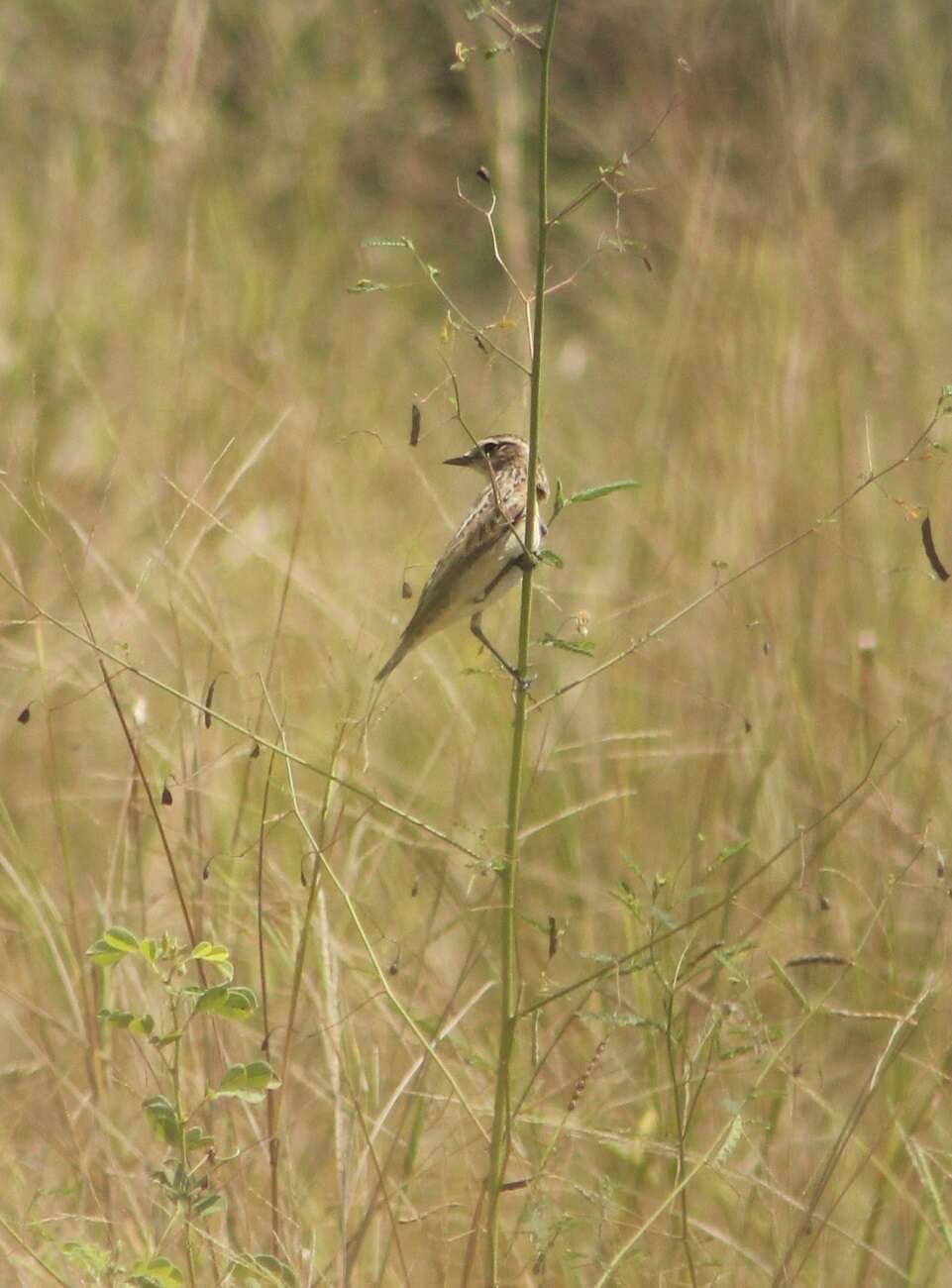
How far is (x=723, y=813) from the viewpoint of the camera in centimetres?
396

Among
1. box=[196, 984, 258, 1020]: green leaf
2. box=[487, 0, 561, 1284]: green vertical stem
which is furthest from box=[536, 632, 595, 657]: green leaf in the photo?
box=[196, 984, 258, 1020]: green leaf

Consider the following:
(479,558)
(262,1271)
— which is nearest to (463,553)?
(479,558)

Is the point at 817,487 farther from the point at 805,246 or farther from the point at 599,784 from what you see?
the point at 599,784

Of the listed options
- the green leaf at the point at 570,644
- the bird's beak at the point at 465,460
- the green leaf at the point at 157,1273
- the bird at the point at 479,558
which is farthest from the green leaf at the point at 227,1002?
the bird's beak at the point at 465,460

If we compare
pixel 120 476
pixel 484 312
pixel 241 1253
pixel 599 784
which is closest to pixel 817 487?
pixel 599 784

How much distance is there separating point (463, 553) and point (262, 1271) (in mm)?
1369

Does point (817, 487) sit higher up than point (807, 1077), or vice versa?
point (817, 487)

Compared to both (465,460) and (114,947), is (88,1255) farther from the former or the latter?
(465,460)

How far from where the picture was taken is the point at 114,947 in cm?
226

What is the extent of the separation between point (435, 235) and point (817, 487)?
6152 mm

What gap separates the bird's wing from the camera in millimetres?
3189

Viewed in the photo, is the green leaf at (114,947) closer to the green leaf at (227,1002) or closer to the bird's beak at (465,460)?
the green leaf at (227,1002)

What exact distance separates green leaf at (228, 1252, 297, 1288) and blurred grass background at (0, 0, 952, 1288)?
96 millimetres

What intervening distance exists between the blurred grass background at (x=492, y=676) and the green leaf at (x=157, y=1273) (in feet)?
0.63
